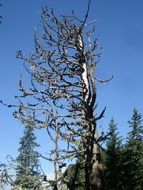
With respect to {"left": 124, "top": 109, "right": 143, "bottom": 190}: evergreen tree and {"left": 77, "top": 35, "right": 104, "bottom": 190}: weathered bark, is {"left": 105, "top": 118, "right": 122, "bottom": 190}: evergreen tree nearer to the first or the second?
{"left": 124, "top": 109, "right": 143, "bottom": 190}: evergreen tree

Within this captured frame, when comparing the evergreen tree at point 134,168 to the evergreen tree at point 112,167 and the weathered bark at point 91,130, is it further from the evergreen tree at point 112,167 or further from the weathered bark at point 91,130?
the weathered bark at point 91,130

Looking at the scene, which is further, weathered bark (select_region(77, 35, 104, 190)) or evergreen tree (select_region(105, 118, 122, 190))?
evergreen tree (select_region(105, 118, 122, 190))

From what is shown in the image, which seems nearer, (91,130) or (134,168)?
(91,130)

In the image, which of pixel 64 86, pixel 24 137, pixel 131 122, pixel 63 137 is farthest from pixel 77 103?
pixel 24 137

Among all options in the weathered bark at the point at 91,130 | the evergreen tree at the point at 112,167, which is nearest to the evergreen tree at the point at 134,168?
the evergreen tree at the point at 112,167

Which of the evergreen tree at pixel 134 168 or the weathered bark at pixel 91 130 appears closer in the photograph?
the weathered bark at pixel 91 130

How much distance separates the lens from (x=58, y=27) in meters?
15.9

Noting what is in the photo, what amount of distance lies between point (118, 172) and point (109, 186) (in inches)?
66.7

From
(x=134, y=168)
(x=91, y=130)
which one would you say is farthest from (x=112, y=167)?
(x=91, y=130)

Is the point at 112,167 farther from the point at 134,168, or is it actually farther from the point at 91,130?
Answer: the point at 91,130

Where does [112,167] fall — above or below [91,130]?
above

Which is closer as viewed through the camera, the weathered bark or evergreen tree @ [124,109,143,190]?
the weathered bark

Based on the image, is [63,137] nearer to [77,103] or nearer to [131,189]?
[77,103]

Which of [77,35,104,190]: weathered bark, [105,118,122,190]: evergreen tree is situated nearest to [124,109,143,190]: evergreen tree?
[105,118,122,190]: evergreen tree
